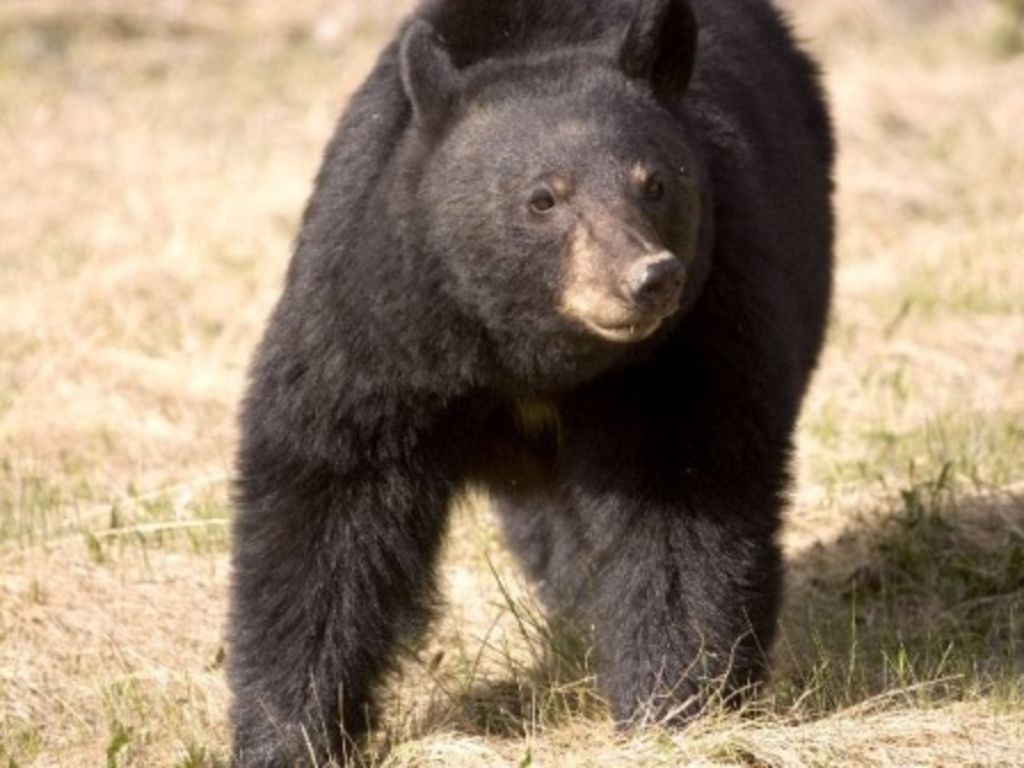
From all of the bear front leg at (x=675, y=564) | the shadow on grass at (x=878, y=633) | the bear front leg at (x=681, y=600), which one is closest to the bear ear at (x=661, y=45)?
the bear front leg at (x=675, y=564)

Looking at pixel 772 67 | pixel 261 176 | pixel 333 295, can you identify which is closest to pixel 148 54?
pixel 261 176

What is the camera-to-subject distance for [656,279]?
16.8 ft

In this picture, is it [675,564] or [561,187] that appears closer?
[561,187]

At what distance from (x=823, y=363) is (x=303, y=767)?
467 centimetres

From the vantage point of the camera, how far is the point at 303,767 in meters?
6.01

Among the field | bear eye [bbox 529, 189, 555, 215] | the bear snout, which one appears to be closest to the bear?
bear eye [bbox 529, 189, 555, 215]

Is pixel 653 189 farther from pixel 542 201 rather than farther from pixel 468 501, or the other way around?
pixel 468 501

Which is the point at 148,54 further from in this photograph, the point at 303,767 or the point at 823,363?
the point at 303,767

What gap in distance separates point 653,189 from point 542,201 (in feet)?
0.90

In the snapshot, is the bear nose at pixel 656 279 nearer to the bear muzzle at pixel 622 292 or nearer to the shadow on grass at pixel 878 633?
the bear muzzle at pixel 622 292

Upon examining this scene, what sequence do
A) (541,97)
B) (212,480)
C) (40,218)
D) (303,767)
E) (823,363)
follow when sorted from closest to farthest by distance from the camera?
(541,97) → (303,767) → (212,480) → (823,363) → (40,218)

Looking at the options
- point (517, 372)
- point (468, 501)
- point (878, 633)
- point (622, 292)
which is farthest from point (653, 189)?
point (878, 633)

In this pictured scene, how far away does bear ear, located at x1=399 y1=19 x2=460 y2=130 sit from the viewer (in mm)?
5621

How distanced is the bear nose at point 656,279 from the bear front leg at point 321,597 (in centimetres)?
97
